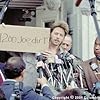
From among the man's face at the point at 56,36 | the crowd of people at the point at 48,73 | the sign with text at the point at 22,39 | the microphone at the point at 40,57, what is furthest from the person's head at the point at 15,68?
the man's face at the point at 56,36

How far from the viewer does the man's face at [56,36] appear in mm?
4242

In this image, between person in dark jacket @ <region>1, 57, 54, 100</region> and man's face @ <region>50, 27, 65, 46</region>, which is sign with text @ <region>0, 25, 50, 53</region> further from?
man's face @ <region>50, 27, 65, 46</region>

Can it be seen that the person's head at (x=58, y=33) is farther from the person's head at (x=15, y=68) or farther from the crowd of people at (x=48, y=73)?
the person's head at (x=15, y=68)

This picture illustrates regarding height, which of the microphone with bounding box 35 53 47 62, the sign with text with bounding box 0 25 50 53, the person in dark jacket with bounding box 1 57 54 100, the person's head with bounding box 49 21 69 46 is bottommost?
the person in dark jacket with bounding box 1 57 54 100

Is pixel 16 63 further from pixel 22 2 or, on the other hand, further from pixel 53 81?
pixel 22 2

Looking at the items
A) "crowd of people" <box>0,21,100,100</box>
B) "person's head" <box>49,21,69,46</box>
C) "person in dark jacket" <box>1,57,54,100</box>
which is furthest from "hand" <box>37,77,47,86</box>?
"person's head" <box>49,21,69,46</box>

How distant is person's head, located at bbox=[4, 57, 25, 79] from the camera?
3619 millimetres

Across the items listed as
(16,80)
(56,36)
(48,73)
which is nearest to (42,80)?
(48,73)

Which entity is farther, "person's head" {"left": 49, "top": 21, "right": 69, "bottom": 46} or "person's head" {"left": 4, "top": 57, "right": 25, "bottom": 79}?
"person's head" {"left": 49, "top": 21, "right": 69, "bottom": 46}

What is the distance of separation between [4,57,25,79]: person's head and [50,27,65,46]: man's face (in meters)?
0.65

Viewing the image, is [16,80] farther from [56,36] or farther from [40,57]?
[56,36]

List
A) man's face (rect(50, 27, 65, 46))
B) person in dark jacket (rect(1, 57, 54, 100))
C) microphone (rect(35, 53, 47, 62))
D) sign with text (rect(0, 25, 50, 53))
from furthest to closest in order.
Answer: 1. man's face (rect(50, 27, 65, 46))
2. microphone (rect(35, 53, 47, 62))
3. sign with text (rect(0, 25, 50, 53))
4. person in dark jacket (rect(1, 57, 54, 100))

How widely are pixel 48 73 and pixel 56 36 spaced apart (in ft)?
1.16

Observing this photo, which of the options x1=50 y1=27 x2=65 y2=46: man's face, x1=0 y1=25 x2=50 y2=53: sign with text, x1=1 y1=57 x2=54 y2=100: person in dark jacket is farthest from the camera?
x1=50 y1=27 x2=65 y2=46: man's face
